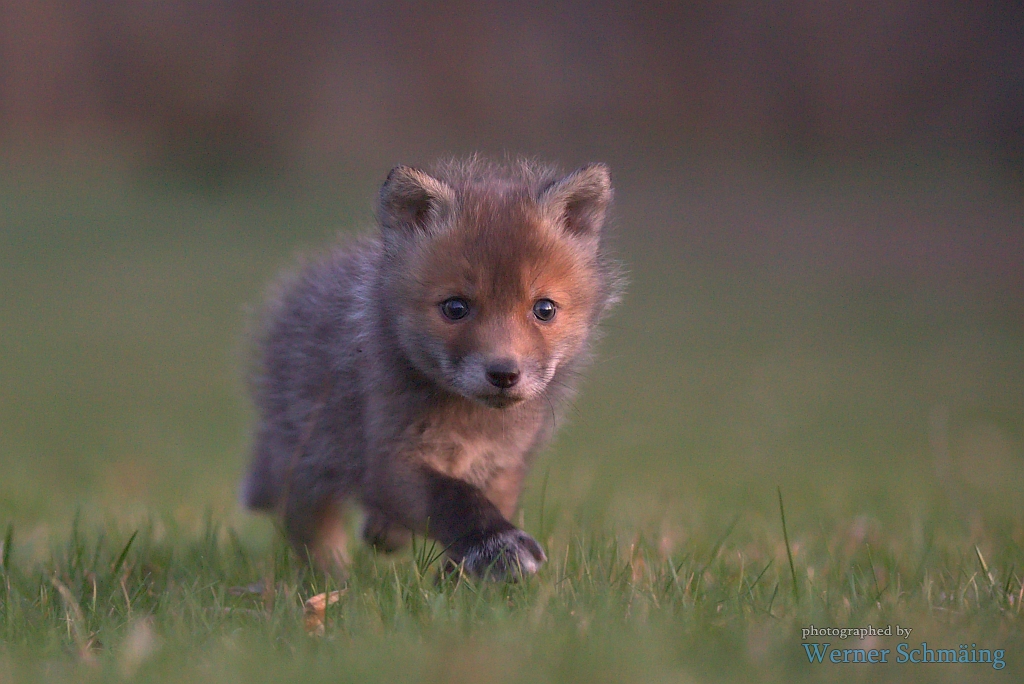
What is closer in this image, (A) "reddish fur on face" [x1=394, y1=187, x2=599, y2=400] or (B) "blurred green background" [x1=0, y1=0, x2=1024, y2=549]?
(A) "reddish fur on face" [x1=394, y1=187, x2=599, y2=400]

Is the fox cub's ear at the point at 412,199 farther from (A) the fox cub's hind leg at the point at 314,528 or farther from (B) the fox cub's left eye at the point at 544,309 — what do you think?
(A) the fox cub's hind leg at the point at 314,528

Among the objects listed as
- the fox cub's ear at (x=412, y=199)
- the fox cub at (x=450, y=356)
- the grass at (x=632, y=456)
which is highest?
the fox cub's ear at (x=412, y=199)

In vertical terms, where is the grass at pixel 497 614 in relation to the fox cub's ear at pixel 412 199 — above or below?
below

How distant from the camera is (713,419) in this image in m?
10.2

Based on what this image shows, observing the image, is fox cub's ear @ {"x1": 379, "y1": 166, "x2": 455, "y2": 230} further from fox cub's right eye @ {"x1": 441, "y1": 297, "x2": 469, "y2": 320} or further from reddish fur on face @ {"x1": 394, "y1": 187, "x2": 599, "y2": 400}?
fox cub's right eye @ {"x1": 441, "y1": 297, "x2": 469, "y2": 320}

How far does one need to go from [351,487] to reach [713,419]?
5939 mm

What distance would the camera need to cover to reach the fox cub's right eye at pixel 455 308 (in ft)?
13.5

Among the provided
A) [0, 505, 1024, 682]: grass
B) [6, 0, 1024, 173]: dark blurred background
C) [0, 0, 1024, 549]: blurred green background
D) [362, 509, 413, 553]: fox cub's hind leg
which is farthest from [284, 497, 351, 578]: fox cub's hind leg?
[6, 0, 1024, 173]: dark blurred background

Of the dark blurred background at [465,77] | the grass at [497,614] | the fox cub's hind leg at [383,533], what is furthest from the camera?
the dark blurred background at [465,77]

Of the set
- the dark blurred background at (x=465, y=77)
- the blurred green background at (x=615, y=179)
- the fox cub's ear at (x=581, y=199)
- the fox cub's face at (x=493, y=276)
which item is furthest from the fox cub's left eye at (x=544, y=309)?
the dark blurred background at (x=465, y=77)

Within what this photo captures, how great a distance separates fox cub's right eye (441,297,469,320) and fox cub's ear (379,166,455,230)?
0.46 metres

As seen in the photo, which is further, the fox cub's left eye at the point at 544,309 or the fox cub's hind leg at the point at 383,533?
the fox cub's hind leg at the point at 383,533

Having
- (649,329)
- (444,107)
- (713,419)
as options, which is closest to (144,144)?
(444,107)

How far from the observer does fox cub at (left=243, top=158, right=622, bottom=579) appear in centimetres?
405
